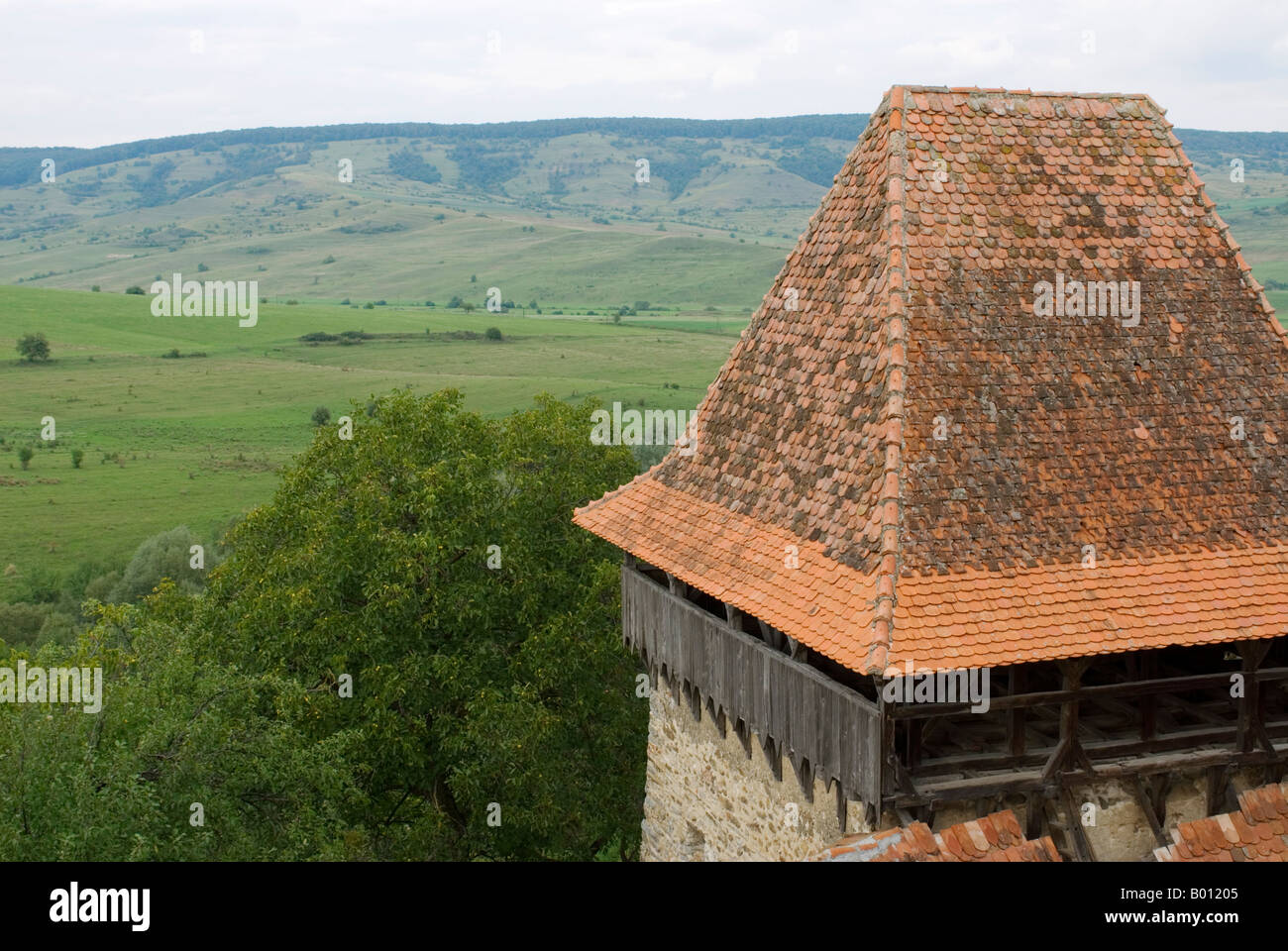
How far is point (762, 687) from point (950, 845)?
2.71 metres

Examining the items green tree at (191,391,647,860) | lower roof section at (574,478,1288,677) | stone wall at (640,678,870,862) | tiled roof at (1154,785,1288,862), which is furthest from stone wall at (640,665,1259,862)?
green tree at (191,391,647,860)

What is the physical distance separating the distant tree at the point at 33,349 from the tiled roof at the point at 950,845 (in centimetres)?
9343

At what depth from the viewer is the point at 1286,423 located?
12633 millimetres

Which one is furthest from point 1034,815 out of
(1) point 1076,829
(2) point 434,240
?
(2) point 434,240

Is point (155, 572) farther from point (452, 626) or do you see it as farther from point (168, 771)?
point (168, 771)

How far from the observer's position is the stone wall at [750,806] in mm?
12016

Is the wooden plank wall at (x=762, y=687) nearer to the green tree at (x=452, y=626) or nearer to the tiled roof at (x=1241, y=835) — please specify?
the tiled roof at (x=1241, y=835)

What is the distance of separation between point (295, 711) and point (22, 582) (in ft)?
133

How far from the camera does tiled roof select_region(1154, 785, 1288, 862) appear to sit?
10633 mm

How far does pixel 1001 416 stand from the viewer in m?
11.8

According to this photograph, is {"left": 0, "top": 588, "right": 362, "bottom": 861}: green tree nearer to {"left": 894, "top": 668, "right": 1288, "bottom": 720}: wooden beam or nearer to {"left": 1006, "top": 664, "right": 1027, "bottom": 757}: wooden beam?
{"left": 894, "top": 668, "right": 1288, "bottom": 720}: wooden beam

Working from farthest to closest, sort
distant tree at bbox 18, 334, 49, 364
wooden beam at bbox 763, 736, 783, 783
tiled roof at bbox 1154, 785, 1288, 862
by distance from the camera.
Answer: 1. distant tree at bbox 18, 334, 49, 364
2. wooden beam at bbox 763, 736, 783, 783
3. tiled roof at bbox 1154, 785, 1288, 862

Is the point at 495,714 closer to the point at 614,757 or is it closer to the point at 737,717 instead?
the point at 614,757
